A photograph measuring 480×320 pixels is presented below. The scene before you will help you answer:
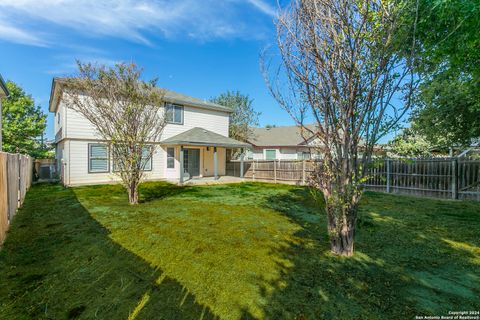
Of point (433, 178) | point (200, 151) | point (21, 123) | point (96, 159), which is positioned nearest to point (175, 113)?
point (200, 151)

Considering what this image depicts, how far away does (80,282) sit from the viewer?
9.54 ft

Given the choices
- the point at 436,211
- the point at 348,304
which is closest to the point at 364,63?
the point at 348,304

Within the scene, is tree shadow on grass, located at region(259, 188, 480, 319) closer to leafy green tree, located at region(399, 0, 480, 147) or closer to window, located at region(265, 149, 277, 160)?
leafy green tree, located at region(399, 0, 480, 147)

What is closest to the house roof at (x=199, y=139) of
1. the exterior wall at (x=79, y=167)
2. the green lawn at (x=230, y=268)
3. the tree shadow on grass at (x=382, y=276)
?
the exterior wall at (x=79, y=167)

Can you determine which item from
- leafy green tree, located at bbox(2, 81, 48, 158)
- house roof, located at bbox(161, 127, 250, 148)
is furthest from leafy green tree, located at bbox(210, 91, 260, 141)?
leafy green tree, located at bbox(2, 81, 48, 158)

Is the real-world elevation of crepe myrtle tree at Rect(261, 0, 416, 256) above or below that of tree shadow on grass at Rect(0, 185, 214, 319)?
above

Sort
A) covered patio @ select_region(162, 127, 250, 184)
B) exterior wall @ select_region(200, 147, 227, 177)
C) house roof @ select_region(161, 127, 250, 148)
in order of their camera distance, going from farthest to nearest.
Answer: exterior wall @ select_region(200, 147, 227, 177) → covered patio @ select_region(162, 127, 250, 184) → house roof @ select_region(161, 127, 250, 148)

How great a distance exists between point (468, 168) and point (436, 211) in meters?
3.14

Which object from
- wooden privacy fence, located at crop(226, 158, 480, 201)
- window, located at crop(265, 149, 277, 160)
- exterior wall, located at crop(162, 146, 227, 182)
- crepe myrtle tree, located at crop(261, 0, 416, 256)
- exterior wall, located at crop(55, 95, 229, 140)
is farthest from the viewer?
window, located at crop(265, 149, 277, 160)

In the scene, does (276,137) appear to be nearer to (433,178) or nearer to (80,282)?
(433,178)

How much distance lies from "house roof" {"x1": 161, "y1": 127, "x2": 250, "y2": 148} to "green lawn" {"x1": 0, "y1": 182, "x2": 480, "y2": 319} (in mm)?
7808

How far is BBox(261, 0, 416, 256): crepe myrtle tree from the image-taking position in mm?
3158

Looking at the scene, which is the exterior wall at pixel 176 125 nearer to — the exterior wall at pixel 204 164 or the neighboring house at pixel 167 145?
the neighboring house at pixel 167 145

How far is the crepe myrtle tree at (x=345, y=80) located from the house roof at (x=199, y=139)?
1047cm
